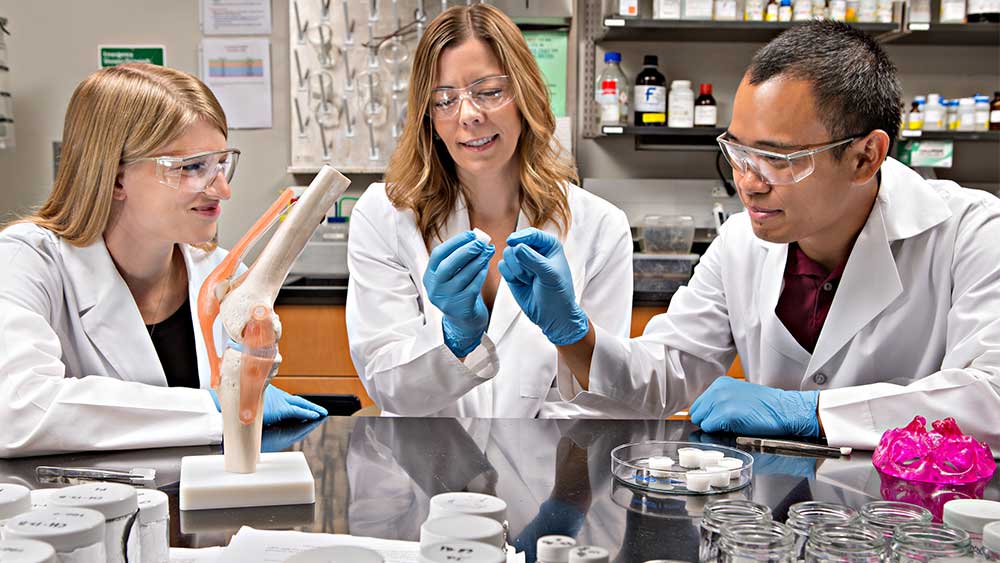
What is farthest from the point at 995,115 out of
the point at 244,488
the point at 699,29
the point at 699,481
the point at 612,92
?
the point at 244,488

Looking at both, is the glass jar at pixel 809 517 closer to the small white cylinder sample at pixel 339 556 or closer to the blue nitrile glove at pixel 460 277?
the small white cylinder sample at pixel 339 556

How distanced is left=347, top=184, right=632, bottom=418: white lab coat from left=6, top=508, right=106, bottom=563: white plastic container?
3.39ft

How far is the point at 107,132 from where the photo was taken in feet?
5.49

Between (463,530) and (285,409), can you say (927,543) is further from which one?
(285,409)

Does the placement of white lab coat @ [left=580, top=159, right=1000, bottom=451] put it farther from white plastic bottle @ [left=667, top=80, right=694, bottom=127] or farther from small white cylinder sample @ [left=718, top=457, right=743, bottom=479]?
white plastic bottle @ [left=667, top=80, right=694, bottom=127]

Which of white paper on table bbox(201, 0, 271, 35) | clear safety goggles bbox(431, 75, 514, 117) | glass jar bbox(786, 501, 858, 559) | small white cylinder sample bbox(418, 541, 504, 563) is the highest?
white paper on table bbox(201, 0, 271, 35)

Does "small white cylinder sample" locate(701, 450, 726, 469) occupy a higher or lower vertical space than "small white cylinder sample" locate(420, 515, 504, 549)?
lower

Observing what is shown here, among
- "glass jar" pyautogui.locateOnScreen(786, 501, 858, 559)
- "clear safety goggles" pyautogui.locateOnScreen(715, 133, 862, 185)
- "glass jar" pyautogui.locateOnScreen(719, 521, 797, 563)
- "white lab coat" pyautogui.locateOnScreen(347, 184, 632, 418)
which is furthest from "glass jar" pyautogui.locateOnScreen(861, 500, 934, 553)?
"white lab coat" pyautogui.locateOnScreen(347, 184, 632, 418)

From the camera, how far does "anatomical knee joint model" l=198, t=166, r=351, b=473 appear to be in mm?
1149

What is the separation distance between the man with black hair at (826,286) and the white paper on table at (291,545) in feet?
2.19

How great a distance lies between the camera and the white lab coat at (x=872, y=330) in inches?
55.3

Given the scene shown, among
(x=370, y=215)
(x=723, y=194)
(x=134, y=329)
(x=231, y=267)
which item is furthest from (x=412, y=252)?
(x=723, y=194)

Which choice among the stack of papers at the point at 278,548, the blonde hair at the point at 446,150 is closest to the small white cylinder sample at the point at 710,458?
the stack of papers at the point at 278,548

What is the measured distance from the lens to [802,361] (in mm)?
1726
